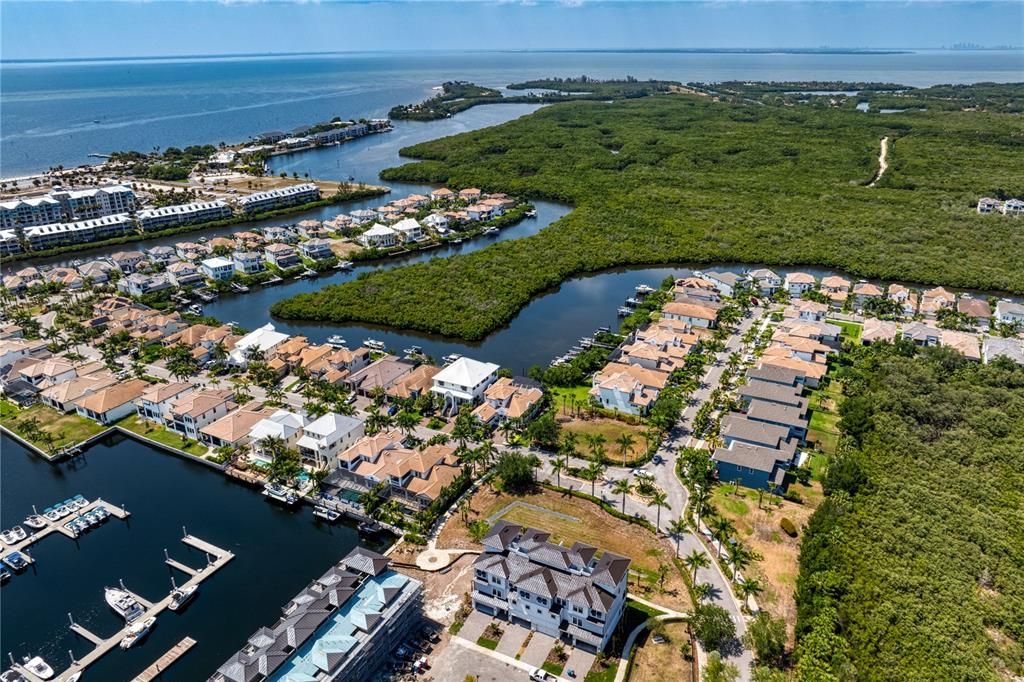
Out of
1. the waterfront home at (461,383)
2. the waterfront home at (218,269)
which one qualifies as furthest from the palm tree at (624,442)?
the waterfront home at (218,269)

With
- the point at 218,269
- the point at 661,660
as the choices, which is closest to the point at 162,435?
the point at 218,269

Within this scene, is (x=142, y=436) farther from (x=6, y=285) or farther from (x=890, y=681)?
(x=890, y=681)

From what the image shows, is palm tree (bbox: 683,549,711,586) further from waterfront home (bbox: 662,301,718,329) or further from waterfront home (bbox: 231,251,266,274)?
waterfront home (bbox: 231,251,266,274)

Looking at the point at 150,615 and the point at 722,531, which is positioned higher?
the point at 722,531

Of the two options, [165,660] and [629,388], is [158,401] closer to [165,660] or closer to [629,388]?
[165,660]

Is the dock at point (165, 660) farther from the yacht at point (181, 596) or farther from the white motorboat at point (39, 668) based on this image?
the white motorboat at point (39, 668)

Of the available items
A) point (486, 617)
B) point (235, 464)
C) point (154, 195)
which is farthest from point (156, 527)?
point (154, 195)

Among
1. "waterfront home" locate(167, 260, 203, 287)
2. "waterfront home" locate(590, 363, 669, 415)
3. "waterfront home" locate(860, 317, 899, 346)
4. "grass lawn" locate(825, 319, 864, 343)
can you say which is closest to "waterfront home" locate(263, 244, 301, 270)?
"waterfront home" locate(167, 260, 203, 287)
